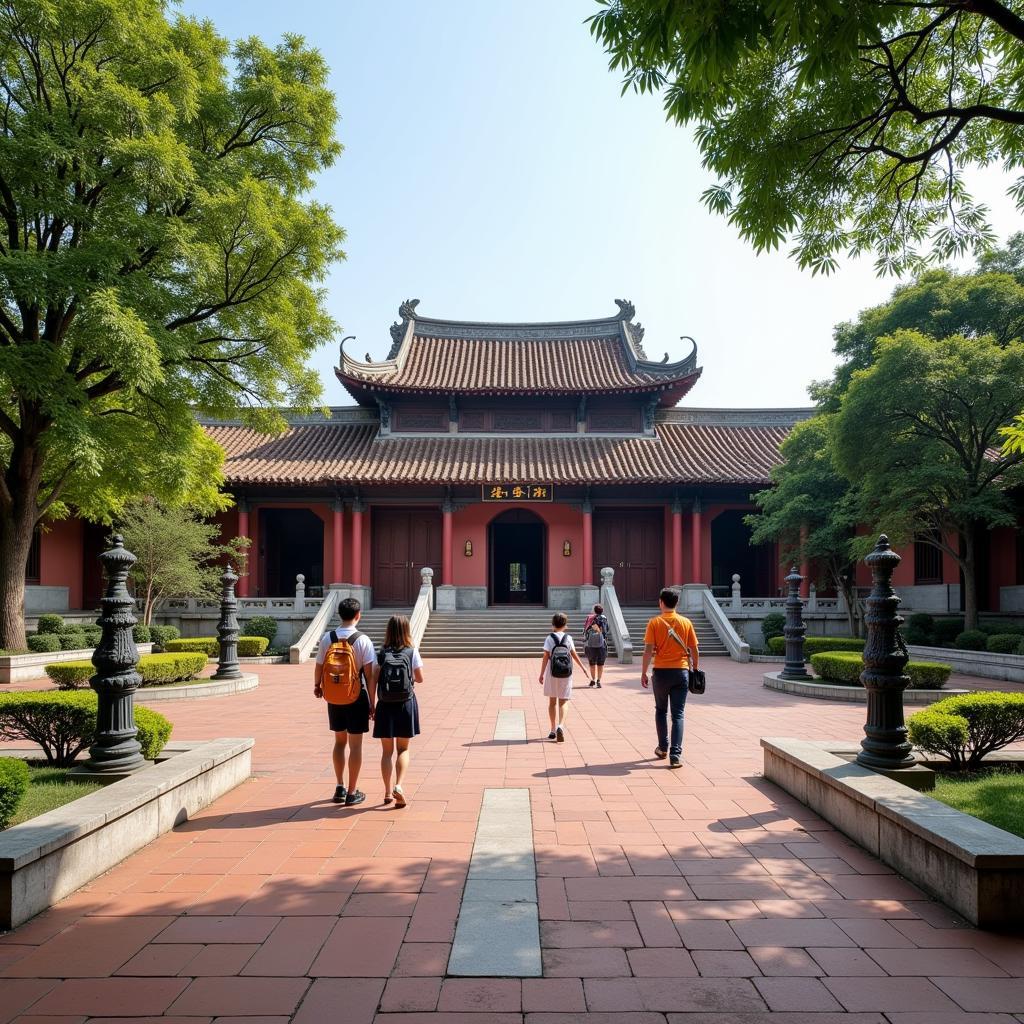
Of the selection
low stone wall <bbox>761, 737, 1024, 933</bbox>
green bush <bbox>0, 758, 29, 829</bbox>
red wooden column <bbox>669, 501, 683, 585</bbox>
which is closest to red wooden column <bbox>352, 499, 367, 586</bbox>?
red wooden column <bbox>669, 501, 683, 585</bbox>

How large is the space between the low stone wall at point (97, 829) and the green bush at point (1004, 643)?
13.8 metres

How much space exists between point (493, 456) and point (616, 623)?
23.3 ft

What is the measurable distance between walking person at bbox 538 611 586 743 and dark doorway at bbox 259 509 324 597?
16538mm

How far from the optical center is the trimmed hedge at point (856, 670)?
10.4 meters

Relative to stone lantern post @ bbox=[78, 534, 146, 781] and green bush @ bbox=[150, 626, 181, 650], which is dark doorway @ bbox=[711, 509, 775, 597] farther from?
stone lantern post @ bbox=[78, 534, 146, 781]

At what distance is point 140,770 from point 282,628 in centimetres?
1457

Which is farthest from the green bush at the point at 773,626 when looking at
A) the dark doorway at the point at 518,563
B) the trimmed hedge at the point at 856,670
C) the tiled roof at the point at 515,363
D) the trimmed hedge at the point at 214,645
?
the trimmed hedge at the point at 214,645

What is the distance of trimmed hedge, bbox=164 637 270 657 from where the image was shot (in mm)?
14141

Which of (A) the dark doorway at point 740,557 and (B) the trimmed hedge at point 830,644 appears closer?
(B) the trimmed hedge at point 830,644

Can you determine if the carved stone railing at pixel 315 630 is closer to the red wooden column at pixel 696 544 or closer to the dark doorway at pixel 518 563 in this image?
the dark doorway at pixel 518 563

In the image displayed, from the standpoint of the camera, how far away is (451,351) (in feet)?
84.8

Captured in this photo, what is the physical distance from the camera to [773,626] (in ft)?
58.2

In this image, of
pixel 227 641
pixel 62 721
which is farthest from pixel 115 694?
pixel 227 641

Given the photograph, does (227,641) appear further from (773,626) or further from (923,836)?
(773,626)
